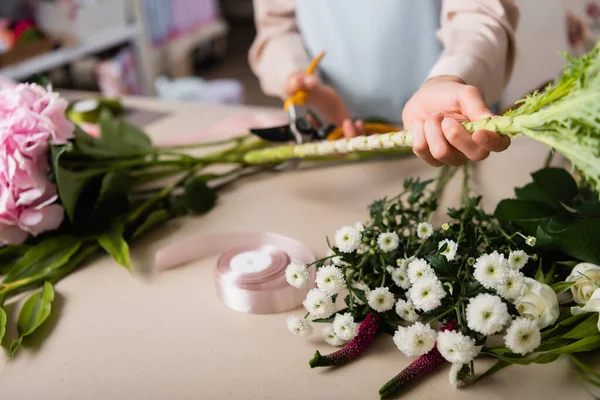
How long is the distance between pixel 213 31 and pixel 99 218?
277 cm

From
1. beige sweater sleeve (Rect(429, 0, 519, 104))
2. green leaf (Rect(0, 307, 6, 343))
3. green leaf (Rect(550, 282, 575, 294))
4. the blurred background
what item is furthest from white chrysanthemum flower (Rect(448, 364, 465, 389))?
the blurred background

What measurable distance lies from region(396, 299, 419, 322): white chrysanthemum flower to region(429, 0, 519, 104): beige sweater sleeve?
268mm

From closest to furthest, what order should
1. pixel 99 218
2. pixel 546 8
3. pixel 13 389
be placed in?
pixel 13 389
pixel 99 218
pixel 546 8

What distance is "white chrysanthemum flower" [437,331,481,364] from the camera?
41cm

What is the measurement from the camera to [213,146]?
91 centimetres

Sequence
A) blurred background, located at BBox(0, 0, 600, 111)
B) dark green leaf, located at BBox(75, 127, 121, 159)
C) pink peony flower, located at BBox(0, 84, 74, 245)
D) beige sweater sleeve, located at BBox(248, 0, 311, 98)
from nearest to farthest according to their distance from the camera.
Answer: pink peony flower, located at BBox(0, 84, 74, 245) < dark green leaf, located at BBox(75, 127, 121, 159) < beige sweater sleeve, located at BBox(248, 0, 311, 98) < blurred background, located at BBox(0, 0, 600, 111)

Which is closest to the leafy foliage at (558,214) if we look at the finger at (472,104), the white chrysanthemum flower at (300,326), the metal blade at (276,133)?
the finger at (472,104)

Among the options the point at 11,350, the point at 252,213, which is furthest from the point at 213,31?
the point at 11,350

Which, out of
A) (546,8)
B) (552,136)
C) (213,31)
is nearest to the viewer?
(552,136)

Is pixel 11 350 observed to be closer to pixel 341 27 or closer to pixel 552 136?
pixel 552 136

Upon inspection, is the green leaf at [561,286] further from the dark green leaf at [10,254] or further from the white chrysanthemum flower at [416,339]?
the dark green leaf at [10,254]

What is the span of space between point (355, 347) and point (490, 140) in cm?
20

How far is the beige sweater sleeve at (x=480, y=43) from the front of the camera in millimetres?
633

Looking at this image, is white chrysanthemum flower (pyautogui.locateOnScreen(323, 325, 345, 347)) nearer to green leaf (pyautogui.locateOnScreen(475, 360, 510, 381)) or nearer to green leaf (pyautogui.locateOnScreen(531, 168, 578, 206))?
green leaf (pyautogui.locateOnScreen(475, 360, 510, 381))
